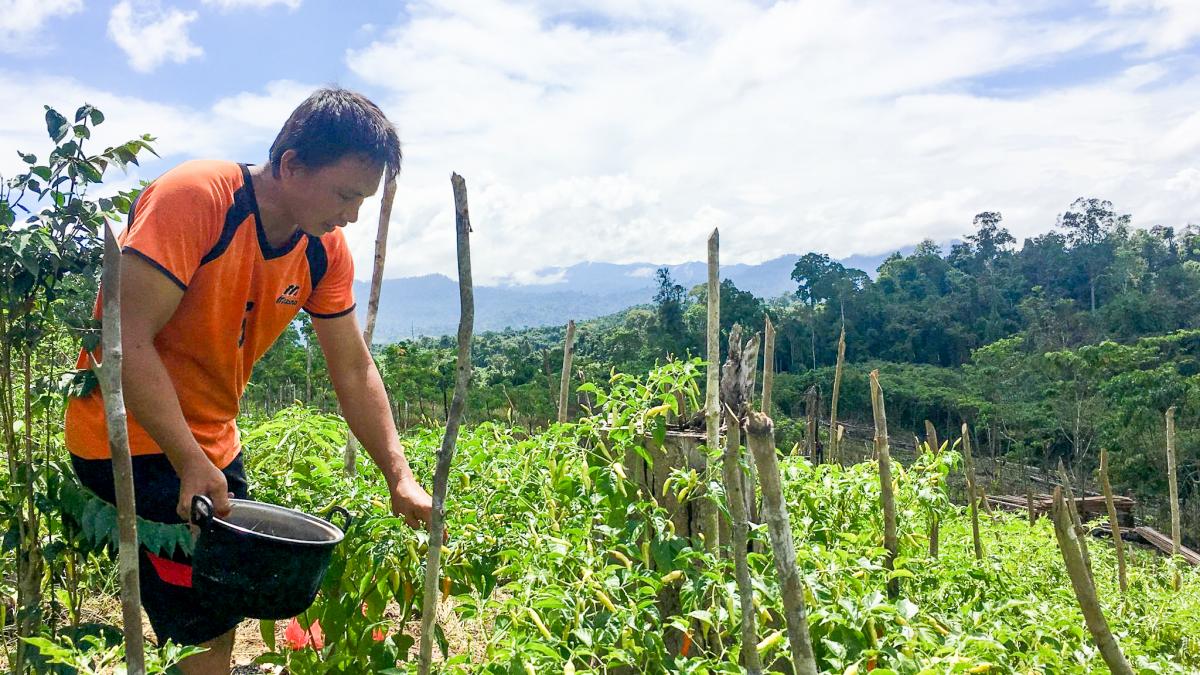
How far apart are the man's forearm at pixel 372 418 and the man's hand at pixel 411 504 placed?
6 cm

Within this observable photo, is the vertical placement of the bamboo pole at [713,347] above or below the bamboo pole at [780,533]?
above

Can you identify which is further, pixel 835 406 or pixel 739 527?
pixel 835 406

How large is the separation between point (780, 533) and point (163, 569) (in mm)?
1374

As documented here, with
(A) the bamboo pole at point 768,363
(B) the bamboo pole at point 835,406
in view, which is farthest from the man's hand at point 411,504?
(B) the bamboo pole at point 835,406

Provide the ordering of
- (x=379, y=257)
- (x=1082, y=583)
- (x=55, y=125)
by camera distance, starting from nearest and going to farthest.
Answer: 1. (x=1082, y=583)
2. (x=55, y=125)
3. (x=379, y=257)

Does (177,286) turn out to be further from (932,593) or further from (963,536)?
(963,536)

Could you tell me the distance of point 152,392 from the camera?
4.98 feet

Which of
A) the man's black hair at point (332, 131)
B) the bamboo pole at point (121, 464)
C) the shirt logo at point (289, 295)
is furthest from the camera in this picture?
the shirt logo at point (289, 295)

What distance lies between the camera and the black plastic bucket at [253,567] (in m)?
1.50

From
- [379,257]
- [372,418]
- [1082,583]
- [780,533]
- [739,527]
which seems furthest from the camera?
[379,257]

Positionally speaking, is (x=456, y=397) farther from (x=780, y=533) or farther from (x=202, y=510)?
(x=202, y=510)

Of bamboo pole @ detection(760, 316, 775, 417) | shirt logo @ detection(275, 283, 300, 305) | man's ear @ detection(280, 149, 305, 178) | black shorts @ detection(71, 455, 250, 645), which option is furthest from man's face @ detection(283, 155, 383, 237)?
bamboo pole @ detection(760, 316, 775, 417)

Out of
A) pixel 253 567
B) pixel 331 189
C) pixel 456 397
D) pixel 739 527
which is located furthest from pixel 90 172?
pixel 739 527

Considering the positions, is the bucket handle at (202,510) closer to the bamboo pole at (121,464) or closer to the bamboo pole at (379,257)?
the bamboo pole at (121,464)
